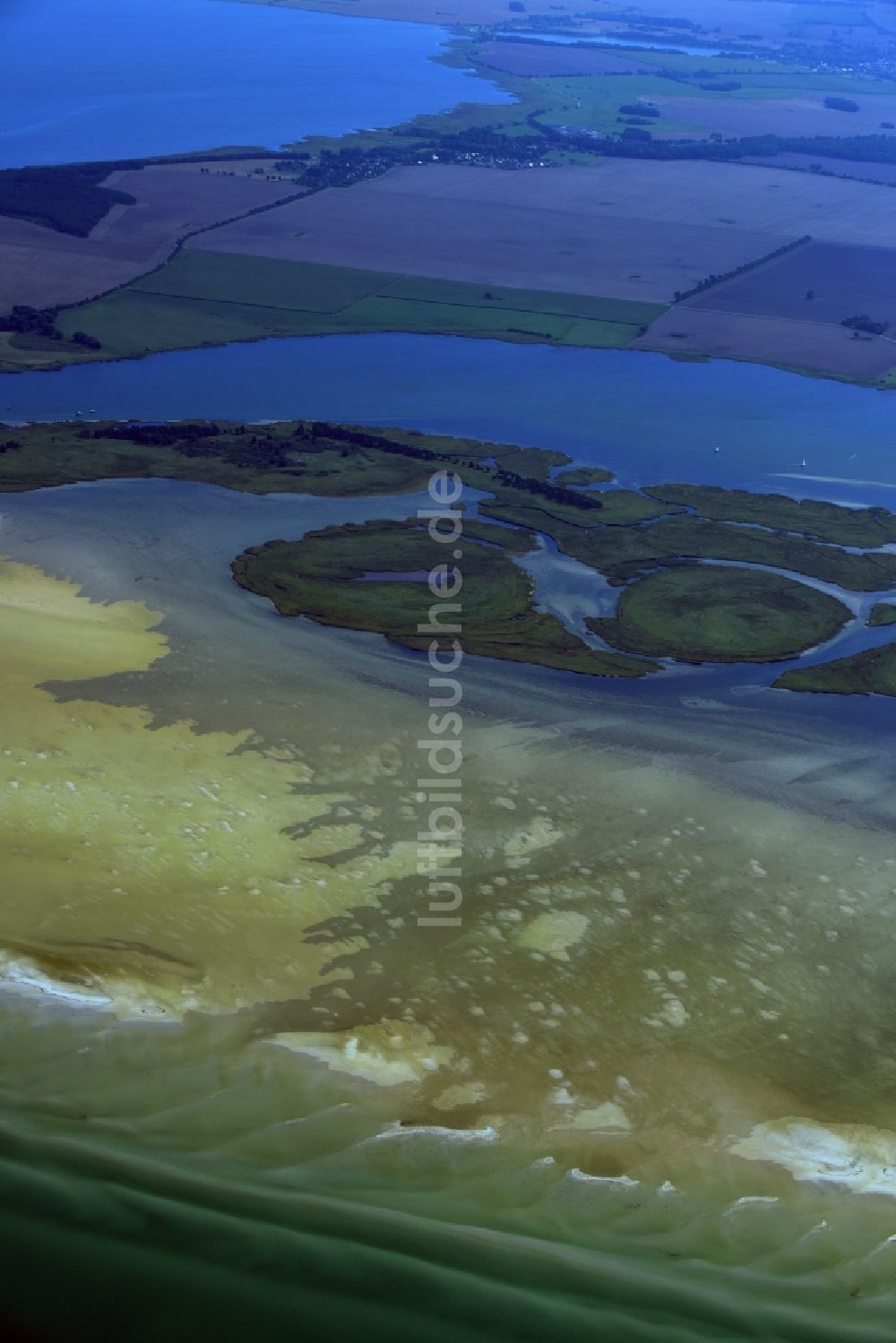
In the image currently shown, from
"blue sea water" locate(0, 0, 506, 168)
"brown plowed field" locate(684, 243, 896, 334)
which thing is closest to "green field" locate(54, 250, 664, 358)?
"brown plowed field" locate(684, 243, 896, 334)

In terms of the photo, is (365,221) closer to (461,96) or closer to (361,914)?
(461,96)

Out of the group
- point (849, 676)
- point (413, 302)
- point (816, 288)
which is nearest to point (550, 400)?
point (413, 302)

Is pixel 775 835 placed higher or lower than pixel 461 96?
lower

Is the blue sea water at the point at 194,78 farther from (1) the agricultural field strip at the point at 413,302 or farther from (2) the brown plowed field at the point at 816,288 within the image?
(2) the brown plowed field at the point at 816,288

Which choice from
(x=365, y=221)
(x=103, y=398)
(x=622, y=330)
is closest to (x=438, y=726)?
(x=103, y=398)

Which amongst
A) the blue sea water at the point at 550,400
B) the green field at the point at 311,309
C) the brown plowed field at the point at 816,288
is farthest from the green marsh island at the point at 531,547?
the brown plowed field at the point at 816,288

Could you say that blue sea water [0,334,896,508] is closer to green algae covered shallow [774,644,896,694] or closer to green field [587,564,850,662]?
green field [587,564,850,662]
